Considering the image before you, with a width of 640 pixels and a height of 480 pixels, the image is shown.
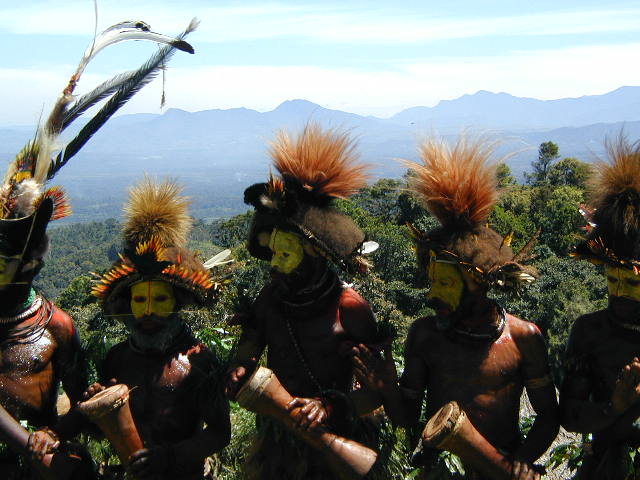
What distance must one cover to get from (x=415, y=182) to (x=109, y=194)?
200007 millimetres

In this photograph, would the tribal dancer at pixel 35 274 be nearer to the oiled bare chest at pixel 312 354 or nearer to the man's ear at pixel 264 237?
the man's ear at pixel 264 237

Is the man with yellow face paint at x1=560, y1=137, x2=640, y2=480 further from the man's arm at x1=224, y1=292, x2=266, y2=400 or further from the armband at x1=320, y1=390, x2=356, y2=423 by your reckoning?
the man's arm at x1=224, y1=292, x2=266, y2=400

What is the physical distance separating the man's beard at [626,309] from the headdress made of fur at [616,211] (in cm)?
18

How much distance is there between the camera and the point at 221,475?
4.95 meters

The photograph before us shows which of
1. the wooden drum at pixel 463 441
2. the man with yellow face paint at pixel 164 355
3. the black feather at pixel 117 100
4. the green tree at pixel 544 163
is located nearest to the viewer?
the wooden drum at pixel 463 441

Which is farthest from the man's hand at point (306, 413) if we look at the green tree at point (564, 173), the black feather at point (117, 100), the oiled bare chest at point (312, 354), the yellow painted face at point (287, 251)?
the green tree at point (564, 173)

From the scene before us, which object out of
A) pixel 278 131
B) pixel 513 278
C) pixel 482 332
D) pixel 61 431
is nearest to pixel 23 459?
pixel 61 431

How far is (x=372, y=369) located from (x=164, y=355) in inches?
47.7

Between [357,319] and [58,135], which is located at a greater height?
[58,135]

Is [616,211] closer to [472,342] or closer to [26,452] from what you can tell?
[472,342]

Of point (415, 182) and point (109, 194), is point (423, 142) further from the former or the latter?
point (109, 194)

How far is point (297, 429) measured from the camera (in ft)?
11.0

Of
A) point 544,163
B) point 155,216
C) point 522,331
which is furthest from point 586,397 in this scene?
point 544,163

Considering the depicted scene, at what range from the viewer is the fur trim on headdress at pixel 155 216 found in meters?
3.83
